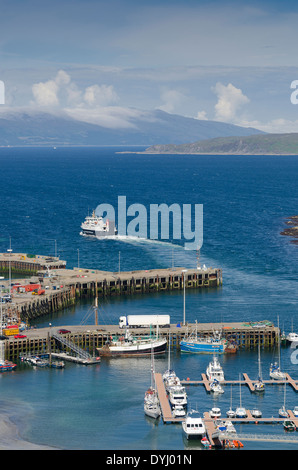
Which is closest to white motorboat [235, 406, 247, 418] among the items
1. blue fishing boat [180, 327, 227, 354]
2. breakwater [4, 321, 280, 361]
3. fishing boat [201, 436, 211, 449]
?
fishing boat [201, 436, 211, 449]

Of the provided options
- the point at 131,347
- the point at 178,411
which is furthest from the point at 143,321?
the point at 178,411

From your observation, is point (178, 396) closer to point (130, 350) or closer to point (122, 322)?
point (130, 350)

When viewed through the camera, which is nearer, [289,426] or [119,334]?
[289,426]

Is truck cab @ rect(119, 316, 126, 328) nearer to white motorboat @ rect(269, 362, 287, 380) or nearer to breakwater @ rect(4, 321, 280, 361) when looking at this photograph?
breakwater @ rect(4, 321, 280, 361)

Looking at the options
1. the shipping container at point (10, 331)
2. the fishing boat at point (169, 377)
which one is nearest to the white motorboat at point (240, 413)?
the fishing boat at point (169, 377)

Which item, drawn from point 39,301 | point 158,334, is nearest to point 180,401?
point 158,334

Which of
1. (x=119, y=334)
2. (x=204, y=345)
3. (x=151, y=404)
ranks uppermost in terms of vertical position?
(x=119, y=334)
